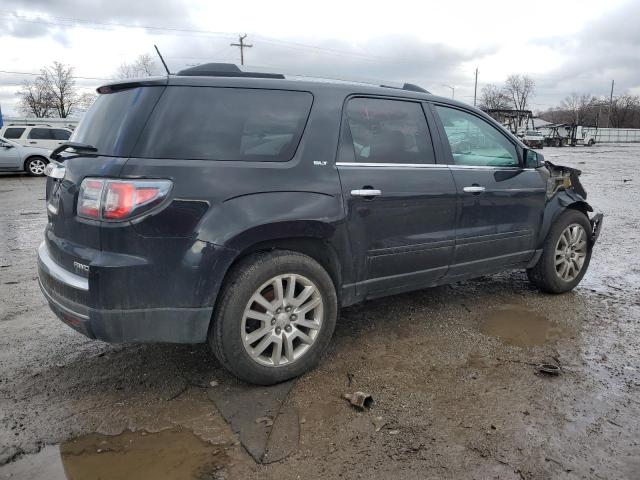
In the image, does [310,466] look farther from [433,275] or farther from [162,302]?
[433,275]

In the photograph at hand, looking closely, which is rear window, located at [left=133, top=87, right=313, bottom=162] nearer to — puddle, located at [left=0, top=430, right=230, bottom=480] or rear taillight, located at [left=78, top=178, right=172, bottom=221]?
rear taillight, located at [left=78, top=178, right=172, bottom=221]

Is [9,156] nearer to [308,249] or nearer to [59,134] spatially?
[59,134]

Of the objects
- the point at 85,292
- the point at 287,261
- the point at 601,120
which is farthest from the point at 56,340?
the point at 601,120

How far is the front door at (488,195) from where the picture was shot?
4.02 meters

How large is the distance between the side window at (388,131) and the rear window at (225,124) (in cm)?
41

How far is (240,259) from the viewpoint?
3.01 m

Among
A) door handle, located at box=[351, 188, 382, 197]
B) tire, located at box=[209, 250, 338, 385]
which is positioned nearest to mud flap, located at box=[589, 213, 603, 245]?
door handle, located at box=[351, 188, 382, 197]

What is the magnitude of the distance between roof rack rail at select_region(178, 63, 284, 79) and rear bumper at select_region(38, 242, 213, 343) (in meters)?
1.38

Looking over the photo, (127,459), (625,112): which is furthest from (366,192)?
(625,112)

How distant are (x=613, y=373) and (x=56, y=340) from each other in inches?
155

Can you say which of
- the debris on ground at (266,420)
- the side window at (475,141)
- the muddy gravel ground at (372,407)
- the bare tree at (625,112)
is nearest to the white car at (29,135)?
the muddy gravel ground at (372,407)

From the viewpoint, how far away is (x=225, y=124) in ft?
9.87

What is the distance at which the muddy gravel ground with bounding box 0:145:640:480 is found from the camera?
2480 mm

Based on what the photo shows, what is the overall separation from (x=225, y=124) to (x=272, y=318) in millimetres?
1176
